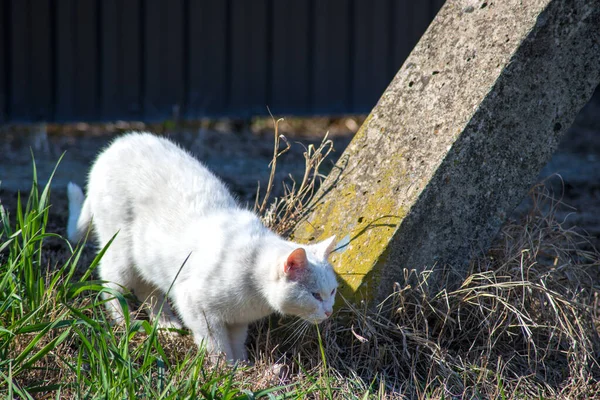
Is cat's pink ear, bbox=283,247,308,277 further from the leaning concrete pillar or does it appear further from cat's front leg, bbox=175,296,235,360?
cat's front leg, bbox=175,296,235,360

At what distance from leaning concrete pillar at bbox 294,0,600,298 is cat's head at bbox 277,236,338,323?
200mm

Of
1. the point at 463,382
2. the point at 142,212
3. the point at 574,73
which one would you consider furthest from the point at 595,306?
the point at 142,212

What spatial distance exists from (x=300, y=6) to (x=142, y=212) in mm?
4991

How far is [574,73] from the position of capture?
311cm

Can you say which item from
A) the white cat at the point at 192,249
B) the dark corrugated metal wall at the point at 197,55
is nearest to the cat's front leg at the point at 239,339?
the white cat at the point at 192,249

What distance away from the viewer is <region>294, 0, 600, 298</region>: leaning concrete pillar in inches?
119

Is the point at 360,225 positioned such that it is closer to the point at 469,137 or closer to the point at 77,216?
the point at 469,137

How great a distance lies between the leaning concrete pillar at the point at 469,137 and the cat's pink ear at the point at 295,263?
0.27m

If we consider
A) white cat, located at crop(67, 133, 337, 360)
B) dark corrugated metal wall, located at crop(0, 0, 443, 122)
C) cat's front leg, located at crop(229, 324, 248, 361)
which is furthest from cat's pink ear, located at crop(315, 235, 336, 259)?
dark corrugated metal wall, located at crop(0, 0, 443, 122)

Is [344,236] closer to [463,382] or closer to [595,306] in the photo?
[463,382]

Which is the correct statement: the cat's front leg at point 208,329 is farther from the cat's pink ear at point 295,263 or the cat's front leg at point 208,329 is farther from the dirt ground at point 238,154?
the dirt ground at point 238,154

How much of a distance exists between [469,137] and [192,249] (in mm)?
1219

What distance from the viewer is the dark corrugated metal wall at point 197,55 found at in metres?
6.91

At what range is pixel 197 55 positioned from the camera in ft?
24.5
